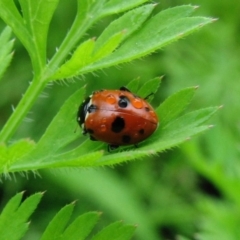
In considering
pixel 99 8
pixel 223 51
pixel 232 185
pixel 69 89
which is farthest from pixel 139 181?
pixel 99 8

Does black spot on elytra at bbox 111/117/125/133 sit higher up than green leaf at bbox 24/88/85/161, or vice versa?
green leaf at bbox 24/88/85/161

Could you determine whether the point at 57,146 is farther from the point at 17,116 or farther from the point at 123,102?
the point at 123,102

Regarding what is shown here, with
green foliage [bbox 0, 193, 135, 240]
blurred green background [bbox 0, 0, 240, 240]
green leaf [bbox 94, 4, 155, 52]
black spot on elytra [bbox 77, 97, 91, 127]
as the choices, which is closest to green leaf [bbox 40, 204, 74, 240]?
green foliage [bbox 0, 193, 135, 240]

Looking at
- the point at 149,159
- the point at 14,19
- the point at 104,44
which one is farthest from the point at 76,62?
the point at 149,159

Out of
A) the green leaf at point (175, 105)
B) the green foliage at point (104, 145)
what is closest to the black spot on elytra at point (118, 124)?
the green foliage at point (104, 145)

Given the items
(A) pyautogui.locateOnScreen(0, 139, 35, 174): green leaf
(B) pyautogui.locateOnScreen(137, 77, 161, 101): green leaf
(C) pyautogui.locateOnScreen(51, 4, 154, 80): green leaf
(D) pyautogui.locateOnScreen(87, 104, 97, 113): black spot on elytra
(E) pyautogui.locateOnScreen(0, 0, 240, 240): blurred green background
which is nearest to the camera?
(A) pyautogui.locateOnScreen(0, 139, 35, 174): green leaf

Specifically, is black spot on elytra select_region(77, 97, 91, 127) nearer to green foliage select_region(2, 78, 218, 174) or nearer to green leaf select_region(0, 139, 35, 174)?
green foliage select_region(2, 78, 218, 174)

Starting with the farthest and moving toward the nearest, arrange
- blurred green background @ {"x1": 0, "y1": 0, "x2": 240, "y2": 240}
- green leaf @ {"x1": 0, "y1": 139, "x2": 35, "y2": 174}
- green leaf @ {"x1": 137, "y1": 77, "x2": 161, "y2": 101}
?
blurred green background @ {"x1": 0, "y1": 0, "x2": 240, "y2": 240}
green leaf @ {"x1": 137, "y1": 77, "x2": 161, "y2": 101}
green leaf @ {"x1": 0, "y1": 139, "x2": 35, "y2": 174}
